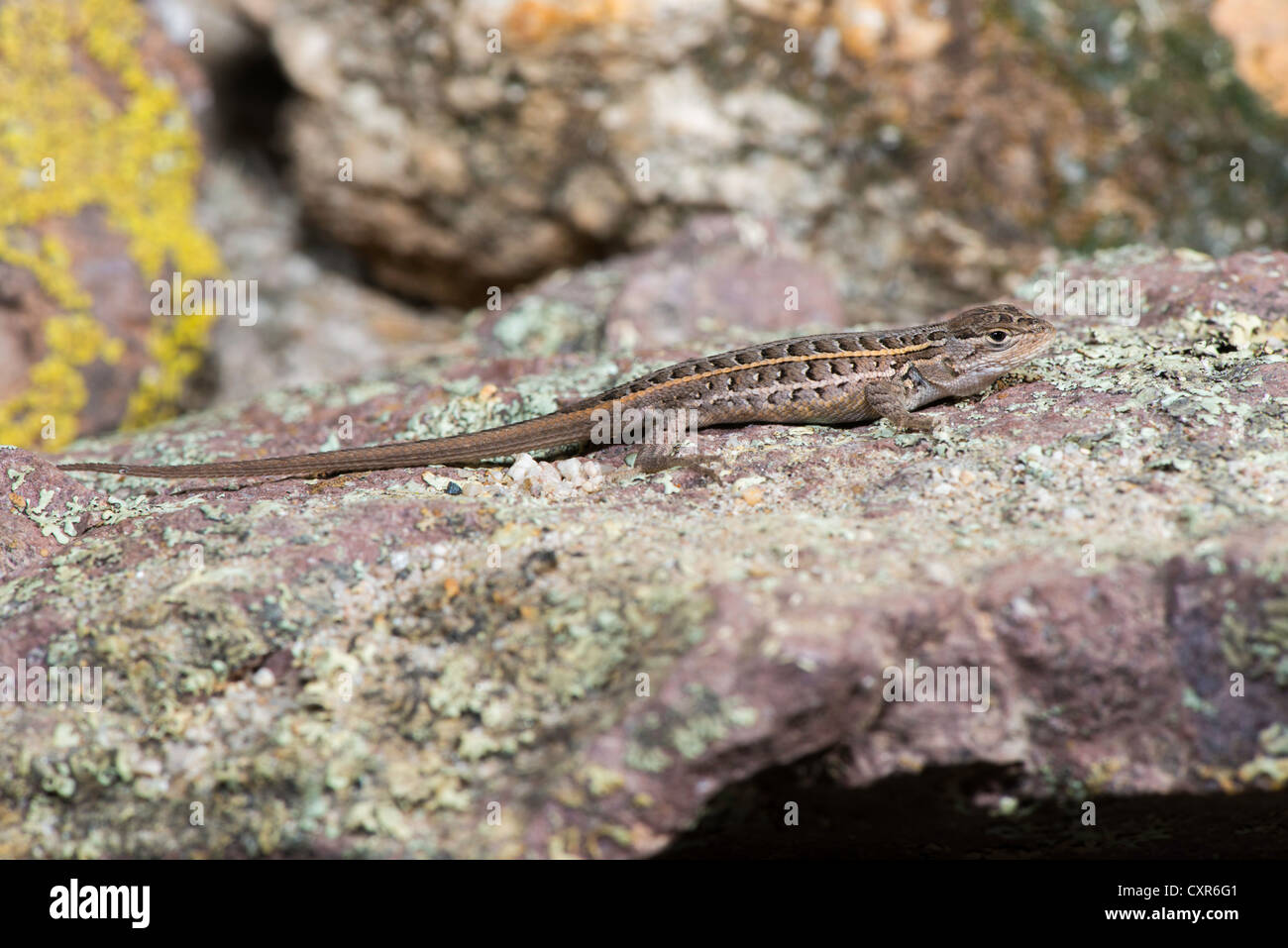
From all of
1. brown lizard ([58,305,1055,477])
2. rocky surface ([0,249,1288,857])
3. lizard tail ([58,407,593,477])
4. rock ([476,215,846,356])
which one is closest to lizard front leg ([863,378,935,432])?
brown lizard ([58,305,1055,477])

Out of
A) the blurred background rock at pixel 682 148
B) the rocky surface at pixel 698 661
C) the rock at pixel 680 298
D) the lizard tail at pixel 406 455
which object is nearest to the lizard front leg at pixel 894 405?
the rocky surface at pixel 698 661

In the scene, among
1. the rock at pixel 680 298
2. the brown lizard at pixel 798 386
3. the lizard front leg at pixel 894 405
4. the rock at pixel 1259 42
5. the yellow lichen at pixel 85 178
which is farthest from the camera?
the rock at pixel 1259 42

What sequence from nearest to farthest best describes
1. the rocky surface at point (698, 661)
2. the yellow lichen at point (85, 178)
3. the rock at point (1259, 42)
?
1. the rocky surface at point (698, 661)
2. the yellow lichen at point (85, 178)
3. the rock at point (1259, 42)

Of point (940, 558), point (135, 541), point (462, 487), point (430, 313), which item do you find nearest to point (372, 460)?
point (462, 487)

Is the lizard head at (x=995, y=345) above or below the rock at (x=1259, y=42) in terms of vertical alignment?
below

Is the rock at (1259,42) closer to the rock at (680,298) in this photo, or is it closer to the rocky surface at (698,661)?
the rock at (680,298)

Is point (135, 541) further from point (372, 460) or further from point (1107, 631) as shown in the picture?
point (1107, 631)

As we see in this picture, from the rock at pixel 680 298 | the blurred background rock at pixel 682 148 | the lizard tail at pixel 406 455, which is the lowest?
the lizard tail at pixel 406 455
